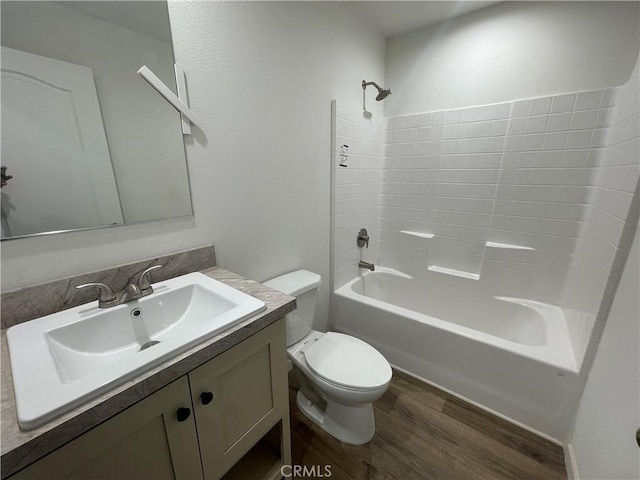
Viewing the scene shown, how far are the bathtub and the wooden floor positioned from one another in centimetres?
12

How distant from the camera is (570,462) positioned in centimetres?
119

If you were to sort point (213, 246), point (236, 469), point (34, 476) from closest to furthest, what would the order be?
1. point (34, 476)
2. point (236, 469)
3. point (213, 246)

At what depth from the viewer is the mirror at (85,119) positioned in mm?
713

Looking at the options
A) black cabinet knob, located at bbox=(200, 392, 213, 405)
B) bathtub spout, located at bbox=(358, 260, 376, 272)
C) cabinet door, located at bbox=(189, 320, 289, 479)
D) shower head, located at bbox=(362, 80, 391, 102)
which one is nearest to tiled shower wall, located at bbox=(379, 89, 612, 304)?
→ bathtub spout, located at bbox=(358, 260, 376, 272)

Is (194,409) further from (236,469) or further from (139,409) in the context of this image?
(236,469)

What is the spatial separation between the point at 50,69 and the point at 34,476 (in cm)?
101

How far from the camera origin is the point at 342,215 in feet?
6.28

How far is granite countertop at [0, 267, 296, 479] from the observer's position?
428 mm

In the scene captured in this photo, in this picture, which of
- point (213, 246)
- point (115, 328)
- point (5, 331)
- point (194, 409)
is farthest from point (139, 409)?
point (213, 246)

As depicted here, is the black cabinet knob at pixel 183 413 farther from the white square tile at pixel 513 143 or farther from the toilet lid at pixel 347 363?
the white square tile at pixel 513 143

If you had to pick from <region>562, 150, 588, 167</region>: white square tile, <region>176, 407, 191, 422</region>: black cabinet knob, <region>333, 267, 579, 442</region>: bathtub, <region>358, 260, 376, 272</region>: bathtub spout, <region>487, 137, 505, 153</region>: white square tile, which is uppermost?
<region>487, 137, 505, 153</region>: white square tile

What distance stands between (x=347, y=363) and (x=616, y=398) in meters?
1.01

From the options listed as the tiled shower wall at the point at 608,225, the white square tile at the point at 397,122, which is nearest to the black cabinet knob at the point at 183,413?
the tiled shower wall at the point at 608,225

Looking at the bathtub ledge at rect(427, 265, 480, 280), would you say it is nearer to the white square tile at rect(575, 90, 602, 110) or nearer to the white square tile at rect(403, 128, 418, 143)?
the white square tile at rect(403, 128, 418, 143)
